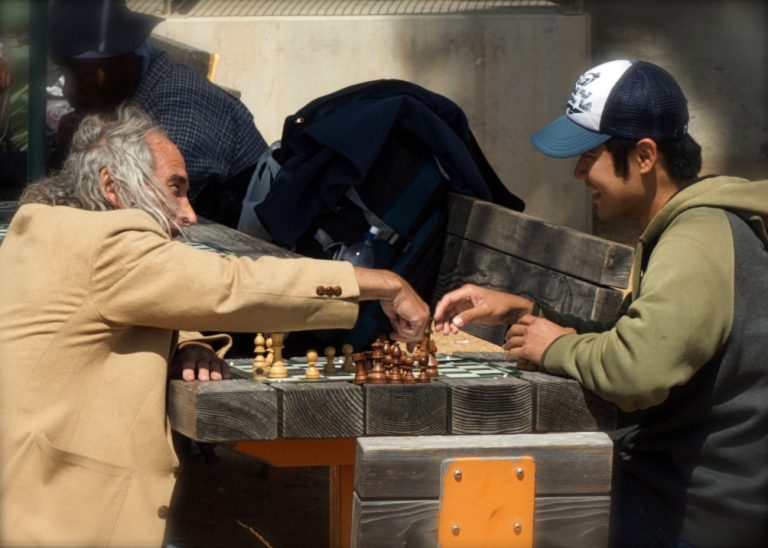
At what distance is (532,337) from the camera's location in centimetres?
301

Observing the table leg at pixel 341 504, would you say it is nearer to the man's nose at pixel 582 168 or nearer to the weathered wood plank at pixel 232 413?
the weathered wood plank at pixel 232 413

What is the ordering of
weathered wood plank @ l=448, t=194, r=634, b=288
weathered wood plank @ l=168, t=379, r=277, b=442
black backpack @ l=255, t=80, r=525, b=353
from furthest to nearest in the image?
black backpack @ l=255, t=80, r=525, b=353, weathered wood plank @ l=448, t=194, r=634, b=288, weathered wood plank @ l=168, t=379, r=277, b=442

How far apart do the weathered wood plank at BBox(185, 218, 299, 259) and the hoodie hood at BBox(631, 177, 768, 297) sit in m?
1.48

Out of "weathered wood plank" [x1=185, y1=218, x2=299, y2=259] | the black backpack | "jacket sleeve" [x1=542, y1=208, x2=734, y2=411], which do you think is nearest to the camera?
"jacket sleeve" [x1=542, y1=208, x2=734, y2=411]

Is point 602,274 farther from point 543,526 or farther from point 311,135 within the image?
point 311,135

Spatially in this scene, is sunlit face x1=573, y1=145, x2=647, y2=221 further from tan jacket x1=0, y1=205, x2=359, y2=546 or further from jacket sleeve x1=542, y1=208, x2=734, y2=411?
tan jacket x1=0, y1=205, x2=359, y2=546

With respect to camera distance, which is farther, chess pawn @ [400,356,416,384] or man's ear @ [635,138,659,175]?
man's ear @ [635,138,659,175]

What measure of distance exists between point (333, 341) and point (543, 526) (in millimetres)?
2358

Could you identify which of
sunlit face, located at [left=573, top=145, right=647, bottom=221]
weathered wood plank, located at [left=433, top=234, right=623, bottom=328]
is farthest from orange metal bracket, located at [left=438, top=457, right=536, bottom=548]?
weathered wood plank, located at [left=433, top=234, right=623, bottom=328]

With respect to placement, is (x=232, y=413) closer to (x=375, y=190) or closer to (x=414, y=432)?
(x=414, y=432)

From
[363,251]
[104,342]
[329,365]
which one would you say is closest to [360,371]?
[329,365]

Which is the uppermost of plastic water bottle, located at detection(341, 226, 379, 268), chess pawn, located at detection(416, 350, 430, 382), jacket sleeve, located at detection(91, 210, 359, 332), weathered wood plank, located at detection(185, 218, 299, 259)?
jacket sleeve, located at detection(91, 210, 359, 332)

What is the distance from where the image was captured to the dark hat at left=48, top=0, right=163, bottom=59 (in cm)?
570

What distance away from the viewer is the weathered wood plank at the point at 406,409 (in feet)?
8.84
